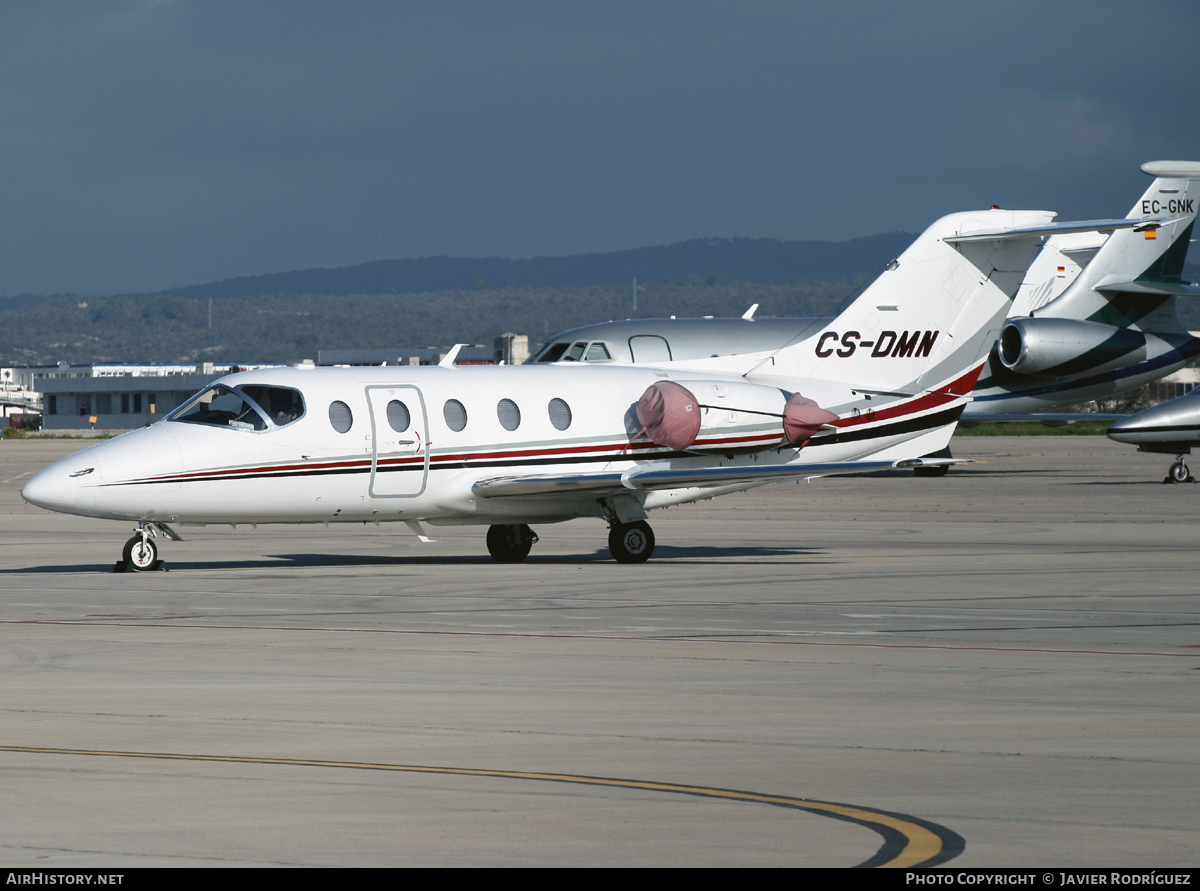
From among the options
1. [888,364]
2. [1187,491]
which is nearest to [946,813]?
[888,364]

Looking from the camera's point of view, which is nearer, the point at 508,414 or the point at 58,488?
the point at 58,488

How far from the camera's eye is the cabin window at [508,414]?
26188 mm

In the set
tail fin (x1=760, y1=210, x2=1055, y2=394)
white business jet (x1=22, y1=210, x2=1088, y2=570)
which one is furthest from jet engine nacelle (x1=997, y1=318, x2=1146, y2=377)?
tail fin (x1=760, y1=210, x2=1055, y2=394)

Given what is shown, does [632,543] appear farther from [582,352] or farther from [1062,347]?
[1062,347]

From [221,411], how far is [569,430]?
17.7 feet

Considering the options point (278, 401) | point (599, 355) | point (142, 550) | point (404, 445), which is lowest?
point (142, 550)

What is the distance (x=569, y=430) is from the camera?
1043 inches

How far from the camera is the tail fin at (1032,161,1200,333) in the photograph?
52.9 m

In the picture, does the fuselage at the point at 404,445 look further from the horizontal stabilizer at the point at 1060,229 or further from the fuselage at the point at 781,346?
the fuselage at the point at 781,346

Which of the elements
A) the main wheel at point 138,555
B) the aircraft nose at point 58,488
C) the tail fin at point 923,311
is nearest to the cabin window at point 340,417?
the main wheel at point 138,555

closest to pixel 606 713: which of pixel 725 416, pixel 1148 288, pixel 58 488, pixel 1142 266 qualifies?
pixel 58 488

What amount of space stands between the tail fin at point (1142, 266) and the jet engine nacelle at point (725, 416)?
93.0 feet

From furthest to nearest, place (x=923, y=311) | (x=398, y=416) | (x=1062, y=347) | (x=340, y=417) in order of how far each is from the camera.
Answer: (x=1062, y=347) → (x=923, y=311) → (x=398, y=416) → (x=340, y=417)
